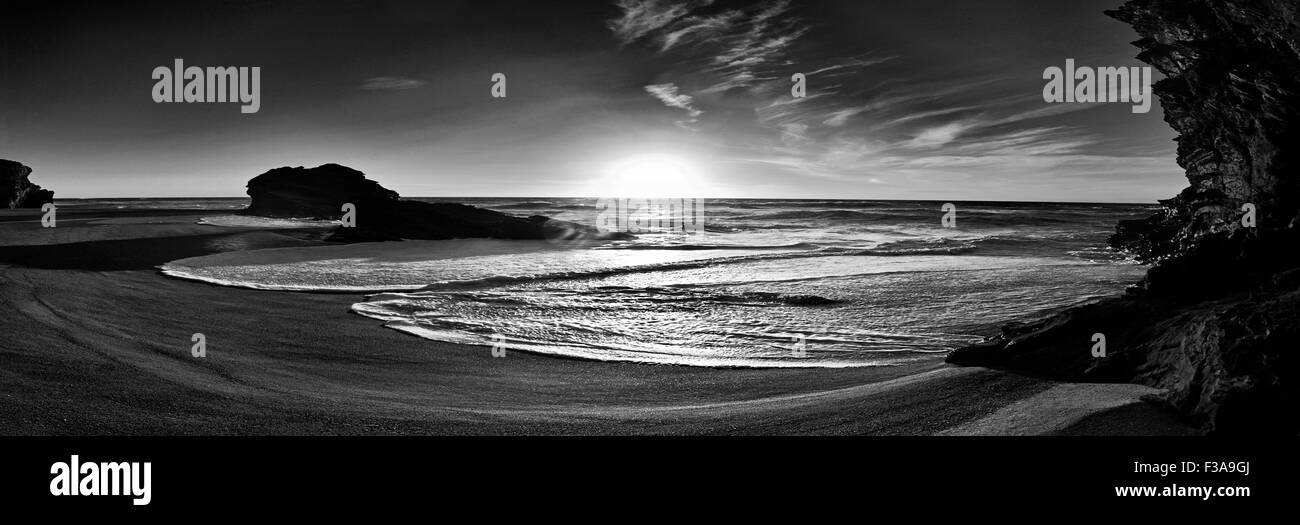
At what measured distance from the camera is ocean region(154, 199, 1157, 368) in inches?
250

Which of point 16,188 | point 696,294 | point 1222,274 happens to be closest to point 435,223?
point 696,294

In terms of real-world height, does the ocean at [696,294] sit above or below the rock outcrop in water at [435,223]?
below

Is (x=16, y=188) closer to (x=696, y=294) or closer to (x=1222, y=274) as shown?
(x=696, y=294)

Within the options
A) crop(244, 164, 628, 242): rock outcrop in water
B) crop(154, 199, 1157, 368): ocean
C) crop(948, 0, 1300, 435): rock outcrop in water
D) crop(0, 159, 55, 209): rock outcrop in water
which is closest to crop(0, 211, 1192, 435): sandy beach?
crop(948, 0, 1300, 435): rock outcrop in water

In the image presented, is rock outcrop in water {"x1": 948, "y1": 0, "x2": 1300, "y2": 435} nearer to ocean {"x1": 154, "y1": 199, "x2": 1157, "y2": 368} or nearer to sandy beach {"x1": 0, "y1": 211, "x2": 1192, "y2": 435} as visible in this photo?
sandy beach {"x1": 0, "y1": 211, "x2": 1192, "y2": 435}

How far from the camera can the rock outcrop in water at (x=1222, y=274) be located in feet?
9.25

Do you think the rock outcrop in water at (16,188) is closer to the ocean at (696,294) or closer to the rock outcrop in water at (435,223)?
the rock outcrop in water at (435,223)

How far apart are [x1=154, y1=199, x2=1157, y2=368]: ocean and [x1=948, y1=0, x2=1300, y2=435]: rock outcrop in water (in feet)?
5.28

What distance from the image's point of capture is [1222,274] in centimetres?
441

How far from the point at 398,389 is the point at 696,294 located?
217 inches

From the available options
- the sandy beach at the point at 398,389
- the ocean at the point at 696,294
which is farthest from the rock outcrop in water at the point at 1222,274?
the ocean at the point at 696,294

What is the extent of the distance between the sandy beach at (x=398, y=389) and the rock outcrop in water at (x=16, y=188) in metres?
47.5

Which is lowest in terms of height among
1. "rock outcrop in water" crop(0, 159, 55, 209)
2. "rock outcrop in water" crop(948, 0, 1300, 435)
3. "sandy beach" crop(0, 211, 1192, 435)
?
"sandy beach" crop(0, 211, 1192, 435)
